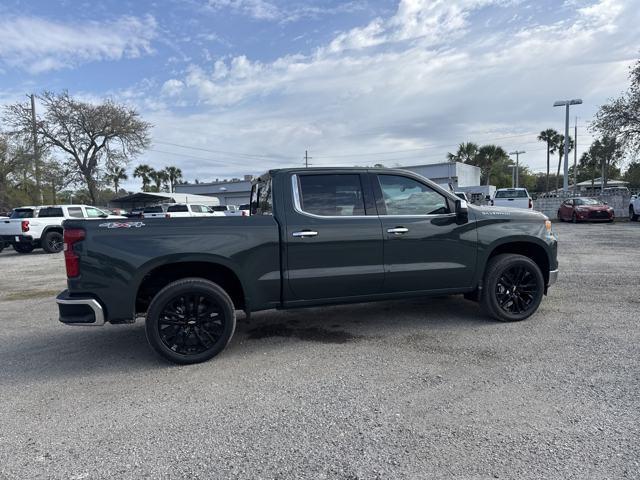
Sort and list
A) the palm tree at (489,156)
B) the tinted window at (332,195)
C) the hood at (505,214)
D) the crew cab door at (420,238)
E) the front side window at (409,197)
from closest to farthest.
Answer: the tinted window at (332,195) < the crew cab door at (420,238) < the front side window at (409,197) < the hood at (505,214) < the palm tree at (489,156)

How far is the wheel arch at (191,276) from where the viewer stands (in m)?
4.32

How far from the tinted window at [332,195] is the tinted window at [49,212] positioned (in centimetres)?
1516

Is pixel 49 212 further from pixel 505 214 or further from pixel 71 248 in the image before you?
pixel 505 214

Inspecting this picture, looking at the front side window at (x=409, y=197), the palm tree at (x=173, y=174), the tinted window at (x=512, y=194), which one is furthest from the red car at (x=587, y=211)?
the palm tree at (x=173, y=174)

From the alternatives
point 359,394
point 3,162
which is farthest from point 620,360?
point 3,162

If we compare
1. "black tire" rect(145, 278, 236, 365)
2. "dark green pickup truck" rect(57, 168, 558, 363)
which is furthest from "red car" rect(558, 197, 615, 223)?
"black tire" rect(145, 278, 236, 365)

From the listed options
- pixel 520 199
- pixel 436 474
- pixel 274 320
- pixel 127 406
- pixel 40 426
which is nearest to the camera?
pixel 436 474

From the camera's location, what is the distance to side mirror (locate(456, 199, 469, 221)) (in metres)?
4.88

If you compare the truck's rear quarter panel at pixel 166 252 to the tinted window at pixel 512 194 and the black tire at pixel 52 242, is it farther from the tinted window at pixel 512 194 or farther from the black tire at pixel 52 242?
the tinted window at pixel 512 194

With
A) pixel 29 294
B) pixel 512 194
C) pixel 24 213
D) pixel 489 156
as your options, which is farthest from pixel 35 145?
pixel 489 156

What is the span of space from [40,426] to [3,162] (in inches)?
1571

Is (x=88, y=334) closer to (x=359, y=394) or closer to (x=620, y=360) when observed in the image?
(x=359, y=394)

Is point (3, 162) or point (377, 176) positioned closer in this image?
point (377, 176)

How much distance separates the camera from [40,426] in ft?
10.3
